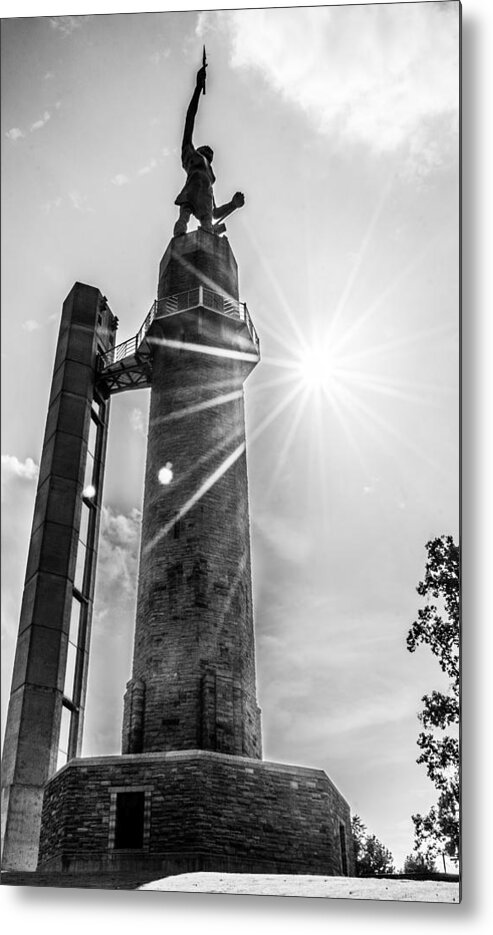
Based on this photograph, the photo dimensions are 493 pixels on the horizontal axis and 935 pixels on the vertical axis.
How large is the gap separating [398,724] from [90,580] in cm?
1016

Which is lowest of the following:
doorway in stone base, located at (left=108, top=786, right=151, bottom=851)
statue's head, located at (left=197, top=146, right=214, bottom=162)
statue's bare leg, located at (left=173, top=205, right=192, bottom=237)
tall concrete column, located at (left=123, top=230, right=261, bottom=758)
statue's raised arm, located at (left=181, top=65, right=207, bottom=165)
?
doorway in stone base, located at (left=108, top=786, right=151, bottom=851)

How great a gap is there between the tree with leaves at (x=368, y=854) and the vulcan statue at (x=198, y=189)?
30.8 feet

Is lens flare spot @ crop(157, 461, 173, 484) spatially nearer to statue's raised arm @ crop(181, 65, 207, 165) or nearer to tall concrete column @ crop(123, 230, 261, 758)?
tall concrete column @ crop(123, 230, 261, 758)

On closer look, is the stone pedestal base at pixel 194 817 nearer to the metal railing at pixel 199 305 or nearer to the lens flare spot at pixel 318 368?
the lens flare spot at pixel 318 368

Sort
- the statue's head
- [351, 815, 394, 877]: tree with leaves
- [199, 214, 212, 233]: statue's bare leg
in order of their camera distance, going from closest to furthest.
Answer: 1. [351, 815, 394, 877]: tree with leaves
2. the statue's head
3. [199, 214, 212, 233]: statue's bare leg

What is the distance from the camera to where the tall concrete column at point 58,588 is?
16.1 m

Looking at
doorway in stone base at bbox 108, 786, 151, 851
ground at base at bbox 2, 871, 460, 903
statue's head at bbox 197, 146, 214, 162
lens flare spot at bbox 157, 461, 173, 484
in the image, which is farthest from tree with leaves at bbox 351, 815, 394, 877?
statue's head at bbox 197, 146, 214, 162

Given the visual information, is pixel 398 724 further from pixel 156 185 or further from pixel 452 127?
pixel 156 185

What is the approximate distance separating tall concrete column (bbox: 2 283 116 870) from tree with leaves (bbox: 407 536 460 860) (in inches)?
284

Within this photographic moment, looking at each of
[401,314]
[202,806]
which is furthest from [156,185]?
[202,806]

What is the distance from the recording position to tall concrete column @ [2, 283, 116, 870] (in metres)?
16.1

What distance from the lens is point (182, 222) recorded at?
1891cm

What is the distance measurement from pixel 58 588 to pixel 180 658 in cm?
464

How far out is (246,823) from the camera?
39.8ft
